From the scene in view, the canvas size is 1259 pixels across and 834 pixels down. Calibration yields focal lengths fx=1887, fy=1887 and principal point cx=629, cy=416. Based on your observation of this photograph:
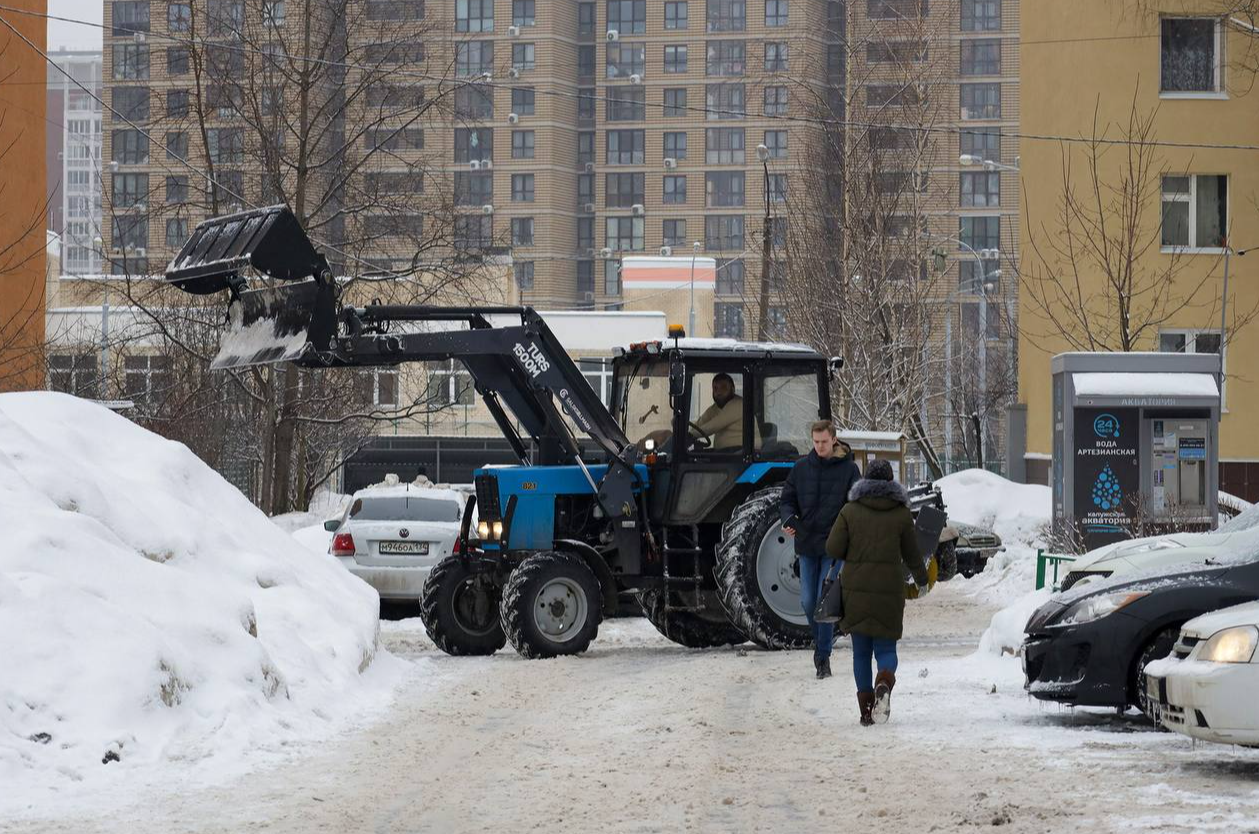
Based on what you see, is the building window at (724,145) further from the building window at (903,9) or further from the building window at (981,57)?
the building window at (903,9)

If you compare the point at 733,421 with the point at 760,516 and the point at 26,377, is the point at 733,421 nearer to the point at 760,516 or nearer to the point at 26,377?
the point at 760,516

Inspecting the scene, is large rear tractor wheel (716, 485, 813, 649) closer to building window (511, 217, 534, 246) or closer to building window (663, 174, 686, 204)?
building window (511, 217, 534, 246)

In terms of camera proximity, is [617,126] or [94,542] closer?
[94,542]

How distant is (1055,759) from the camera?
31.9ft

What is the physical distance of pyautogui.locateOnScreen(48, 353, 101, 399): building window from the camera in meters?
30.2

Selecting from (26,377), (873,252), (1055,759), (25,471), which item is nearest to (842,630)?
(1055,759)

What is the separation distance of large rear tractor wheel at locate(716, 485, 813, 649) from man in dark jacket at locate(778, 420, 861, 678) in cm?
177

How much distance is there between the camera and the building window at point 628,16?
11306 cm

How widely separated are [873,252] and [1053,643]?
2800 cm

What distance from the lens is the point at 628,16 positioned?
11350cm

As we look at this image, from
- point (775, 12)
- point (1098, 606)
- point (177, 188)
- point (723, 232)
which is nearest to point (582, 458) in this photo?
point (1098, 606)

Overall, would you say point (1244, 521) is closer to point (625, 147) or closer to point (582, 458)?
point (582, 458)

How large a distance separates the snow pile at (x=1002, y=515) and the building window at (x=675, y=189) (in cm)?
7809

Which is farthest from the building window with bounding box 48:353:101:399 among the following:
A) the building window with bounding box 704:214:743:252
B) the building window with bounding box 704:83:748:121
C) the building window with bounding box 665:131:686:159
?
the building window with bounding box 665:131:686:159
